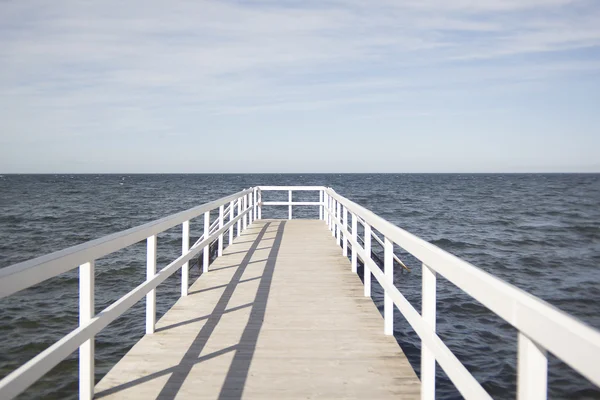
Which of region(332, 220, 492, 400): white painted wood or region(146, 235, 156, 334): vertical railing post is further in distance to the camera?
region(146, 235, 156, 334): vertical railing post

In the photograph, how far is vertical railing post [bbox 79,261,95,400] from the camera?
118 inches

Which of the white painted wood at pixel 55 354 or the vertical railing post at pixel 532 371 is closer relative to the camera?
the vertical railing post at pixel 532 371

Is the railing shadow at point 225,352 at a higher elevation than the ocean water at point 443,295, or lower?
higher

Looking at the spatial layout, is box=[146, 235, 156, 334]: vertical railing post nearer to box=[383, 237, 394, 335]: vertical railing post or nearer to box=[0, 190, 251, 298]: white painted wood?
box=[0, 190, 251, 298]: white painted wood

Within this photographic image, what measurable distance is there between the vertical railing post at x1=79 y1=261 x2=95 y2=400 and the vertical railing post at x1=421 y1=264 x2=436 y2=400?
2.06m

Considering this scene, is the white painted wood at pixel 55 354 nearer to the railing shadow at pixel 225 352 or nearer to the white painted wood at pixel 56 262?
the white painted wood at pixel 56 262

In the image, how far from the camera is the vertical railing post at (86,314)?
9.87ft

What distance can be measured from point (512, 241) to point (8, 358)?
18.0 meters

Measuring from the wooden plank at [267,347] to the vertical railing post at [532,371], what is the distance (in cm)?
178

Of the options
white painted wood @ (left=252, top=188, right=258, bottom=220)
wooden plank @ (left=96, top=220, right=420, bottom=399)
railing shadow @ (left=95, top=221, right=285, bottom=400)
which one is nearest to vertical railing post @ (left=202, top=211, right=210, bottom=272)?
wooden plank @ (left=96, top=220, right=420, bottom=399)

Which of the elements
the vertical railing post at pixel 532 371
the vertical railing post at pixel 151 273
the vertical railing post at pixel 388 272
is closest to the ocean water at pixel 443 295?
the vertical railing post at pixel 388 272

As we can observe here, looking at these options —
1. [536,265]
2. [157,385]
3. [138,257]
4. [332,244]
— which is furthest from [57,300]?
[536,265]

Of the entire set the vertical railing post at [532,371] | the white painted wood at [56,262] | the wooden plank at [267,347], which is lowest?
the wooden plank at [267,347]

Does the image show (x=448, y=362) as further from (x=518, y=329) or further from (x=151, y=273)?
(x=151, y=273)
